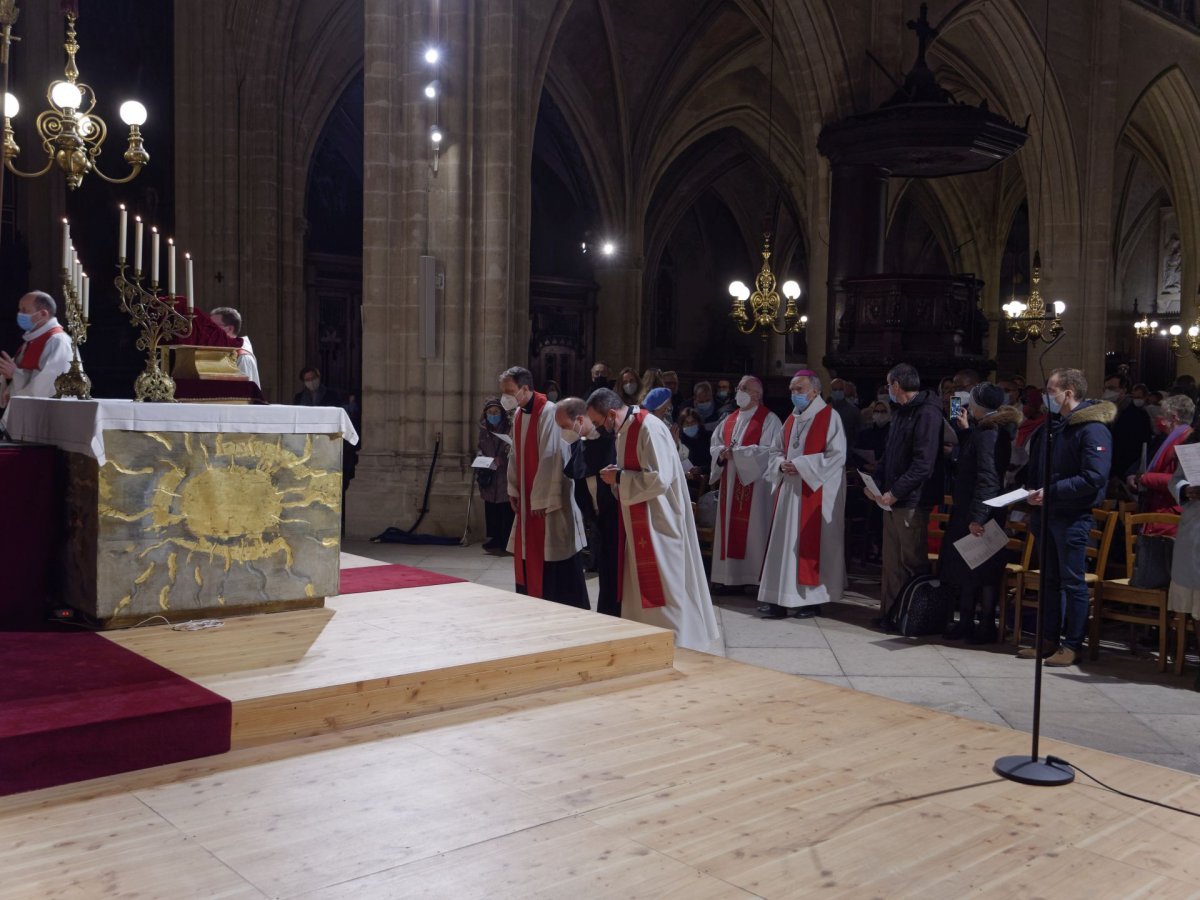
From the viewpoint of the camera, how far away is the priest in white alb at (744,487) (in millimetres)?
8391

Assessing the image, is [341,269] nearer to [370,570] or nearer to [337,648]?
[370,570]

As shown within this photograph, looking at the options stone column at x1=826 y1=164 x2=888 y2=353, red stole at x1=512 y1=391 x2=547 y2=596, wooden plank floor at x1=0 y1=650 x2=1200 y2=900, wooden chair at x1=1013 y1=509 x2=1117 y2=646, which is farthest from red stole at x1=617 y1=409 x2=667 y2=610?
stone column at x1=826 y1=164 x2=888 y2=353

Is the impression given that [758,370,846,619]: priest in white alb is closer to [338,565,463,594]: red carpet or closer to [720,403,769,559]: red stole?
[720,403,769,559]: red stole

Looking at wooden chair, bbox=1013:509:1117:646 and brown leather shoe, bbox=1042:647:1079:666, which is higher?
wooden chair, bbox=1013:509:1117:646

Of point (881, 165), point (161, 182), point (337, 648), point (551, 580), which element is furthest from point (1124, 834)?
point (161, 182)

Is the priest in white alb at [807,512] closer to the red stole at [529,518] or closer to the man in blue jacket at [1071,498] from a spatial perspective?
the man in blue jacket at [1071,498]

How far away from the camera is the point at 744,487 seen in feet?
27.9

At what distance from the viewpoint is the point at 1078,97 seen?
18.6 meters

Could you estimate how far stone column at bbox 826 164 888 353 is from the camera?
13.7 meters

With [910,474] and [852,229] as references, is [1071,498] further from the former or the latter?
[852,229]

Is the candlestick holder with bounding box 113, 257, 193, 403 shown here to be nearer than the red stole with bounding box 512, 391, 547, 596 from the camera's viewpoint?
Yes

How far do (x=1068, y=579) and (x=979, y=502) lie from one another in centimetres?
71

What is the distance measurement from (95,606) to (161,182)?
48.6 ft

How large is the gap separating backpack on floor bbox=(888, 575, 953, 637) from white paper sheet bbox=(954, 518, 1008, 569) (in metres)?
0.50
